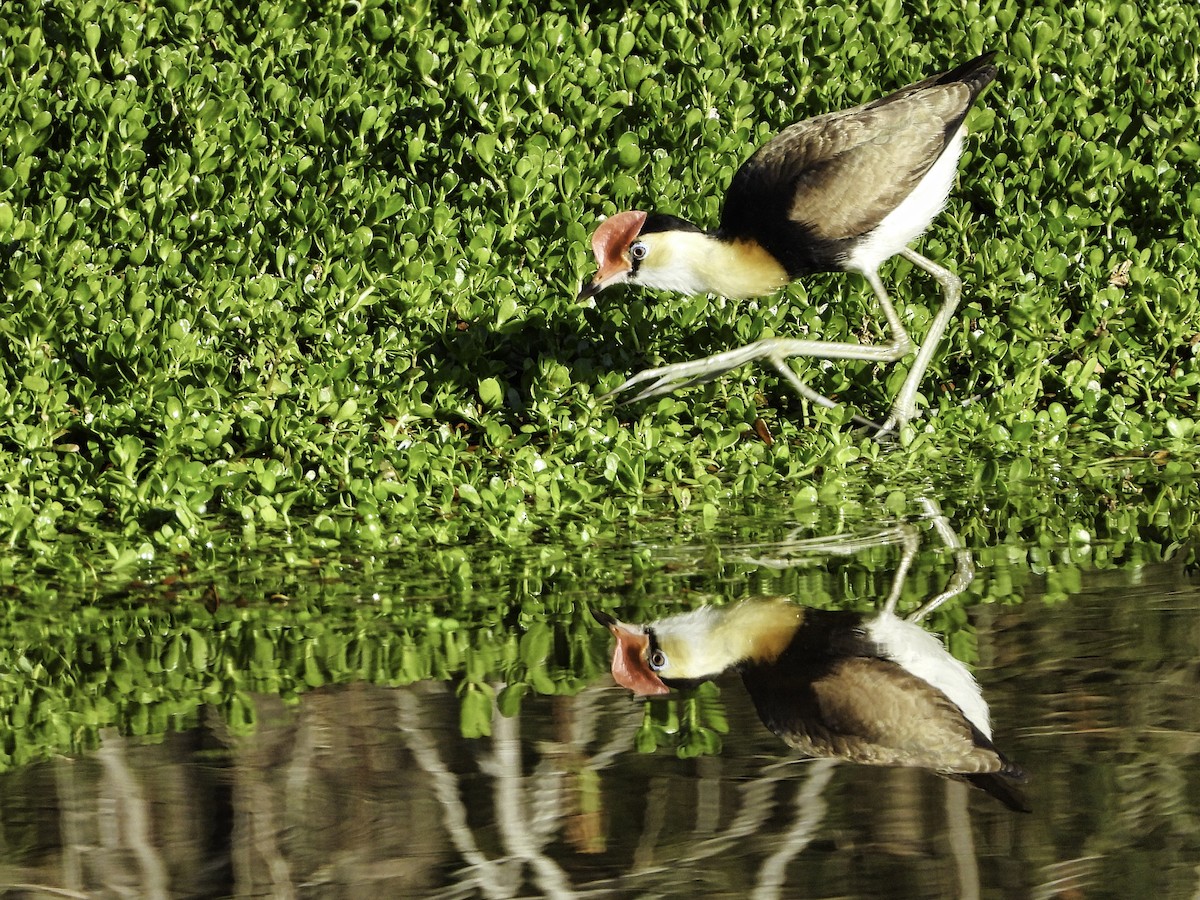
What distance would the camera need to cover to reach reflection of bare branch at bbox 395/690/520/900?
11.4ft

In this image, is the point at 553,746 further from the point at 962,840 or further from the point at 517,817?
the point at 962,840

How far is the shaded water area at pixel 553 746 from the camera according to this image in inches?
138

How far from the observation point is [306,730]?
167 inches

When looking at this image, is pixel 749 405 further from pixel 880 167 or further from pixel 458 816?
pixel 458 816

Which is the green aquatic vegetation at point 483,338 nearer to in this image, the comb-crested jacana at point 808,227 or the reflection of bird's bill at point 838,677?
the reflection of bird's bill at point 838,677

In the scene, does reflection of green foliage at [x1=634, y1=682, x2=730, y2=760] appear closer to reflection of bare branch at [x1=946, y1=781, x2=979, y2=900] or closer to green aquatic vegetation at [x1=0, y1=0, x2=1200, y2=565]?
reflection of bare branch at [x1=946, y1=781, x2=979, y2=900]

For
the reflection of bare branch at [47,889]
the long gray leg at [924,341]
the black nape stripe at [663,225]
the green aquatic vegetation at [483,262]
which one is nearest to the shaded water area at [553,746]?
the reflection of bare branch at [47,889]

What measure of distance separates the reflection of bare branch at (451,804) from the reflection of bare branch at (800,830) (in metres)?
0.50

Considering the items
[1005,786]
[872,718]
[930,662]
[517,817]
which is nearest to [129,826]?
[517,817]

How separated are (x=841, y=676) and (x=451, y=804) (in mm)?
1153

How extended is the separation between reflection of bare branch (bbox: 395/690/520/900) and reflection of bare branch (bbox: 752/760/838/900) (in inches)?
19.5

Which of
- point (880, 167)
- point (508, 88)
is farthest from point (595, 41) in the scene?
point (880, 167)

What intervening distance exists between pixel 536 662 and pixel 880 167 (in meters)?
2.86

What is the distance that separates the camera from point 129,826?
12.3ft
